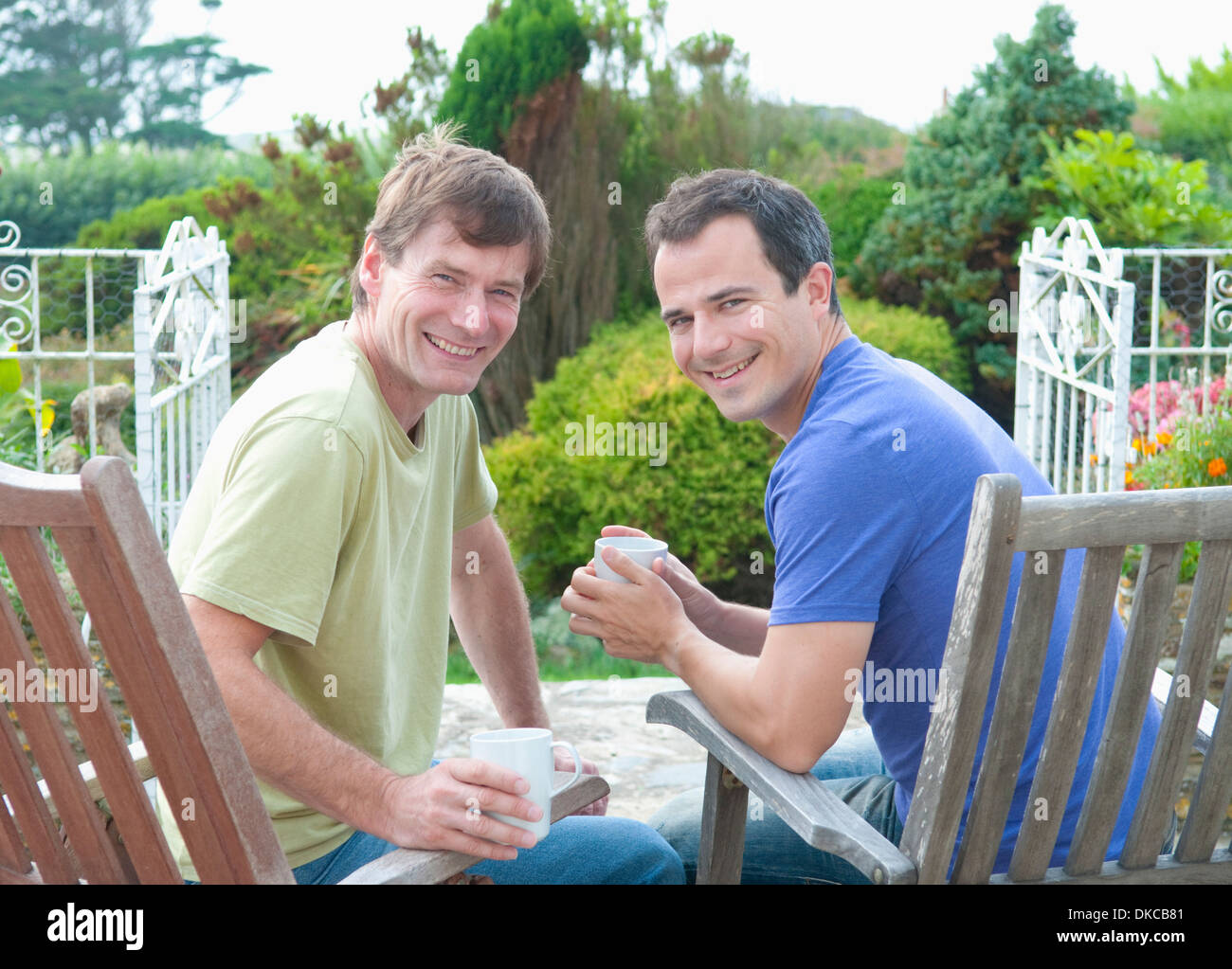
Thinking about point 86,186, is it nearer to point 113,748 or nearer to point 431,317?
point 431,317

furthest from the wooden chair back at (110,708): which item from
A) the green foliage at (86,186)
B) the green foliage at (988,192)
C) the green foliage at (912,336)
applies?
the green foliage at (86,186)

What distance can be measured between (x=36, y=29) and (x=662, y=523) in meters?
24.9

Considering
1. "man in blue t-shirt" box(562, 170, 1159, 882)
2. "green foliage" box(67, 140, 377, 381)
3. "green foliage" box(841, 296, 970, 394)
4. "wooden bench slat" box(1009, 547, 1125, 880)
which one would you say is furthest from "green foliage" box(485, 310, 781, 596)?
"wooden bench slat" box(1009, 547, 1125, 880)

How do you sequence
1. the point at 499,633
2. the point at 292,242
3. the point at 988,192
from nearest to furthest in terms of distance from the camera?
the point at 499,633 → the point at 988,192 → the point at 292,242

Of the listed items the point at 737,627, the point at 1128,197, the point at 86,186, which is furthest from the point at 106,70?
the point at 737,627

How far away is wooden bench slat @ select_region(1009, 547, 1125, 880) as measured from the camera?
1.51m

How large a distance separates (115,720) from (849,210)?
7.91 metres

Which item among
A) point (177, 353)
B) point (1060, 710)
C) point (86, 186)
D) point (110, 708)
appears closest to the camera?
point (110, 708)

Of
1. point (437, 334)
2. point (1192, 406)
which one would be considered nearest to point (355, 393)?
point (437, 334)

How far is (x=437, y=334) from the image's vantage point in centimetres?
211

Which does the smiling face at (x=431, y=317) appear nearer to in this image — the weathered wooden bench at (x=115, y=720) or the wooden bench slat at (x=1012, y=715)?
the weathered wooden bench at (x=115, y=720)

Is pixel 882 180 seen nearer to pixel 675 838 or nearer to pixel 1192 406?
pixel 1192 406

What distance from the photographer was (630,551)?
202 centimetres

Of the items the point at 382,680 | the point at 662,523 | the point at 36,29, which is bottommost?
the point at 662,523
